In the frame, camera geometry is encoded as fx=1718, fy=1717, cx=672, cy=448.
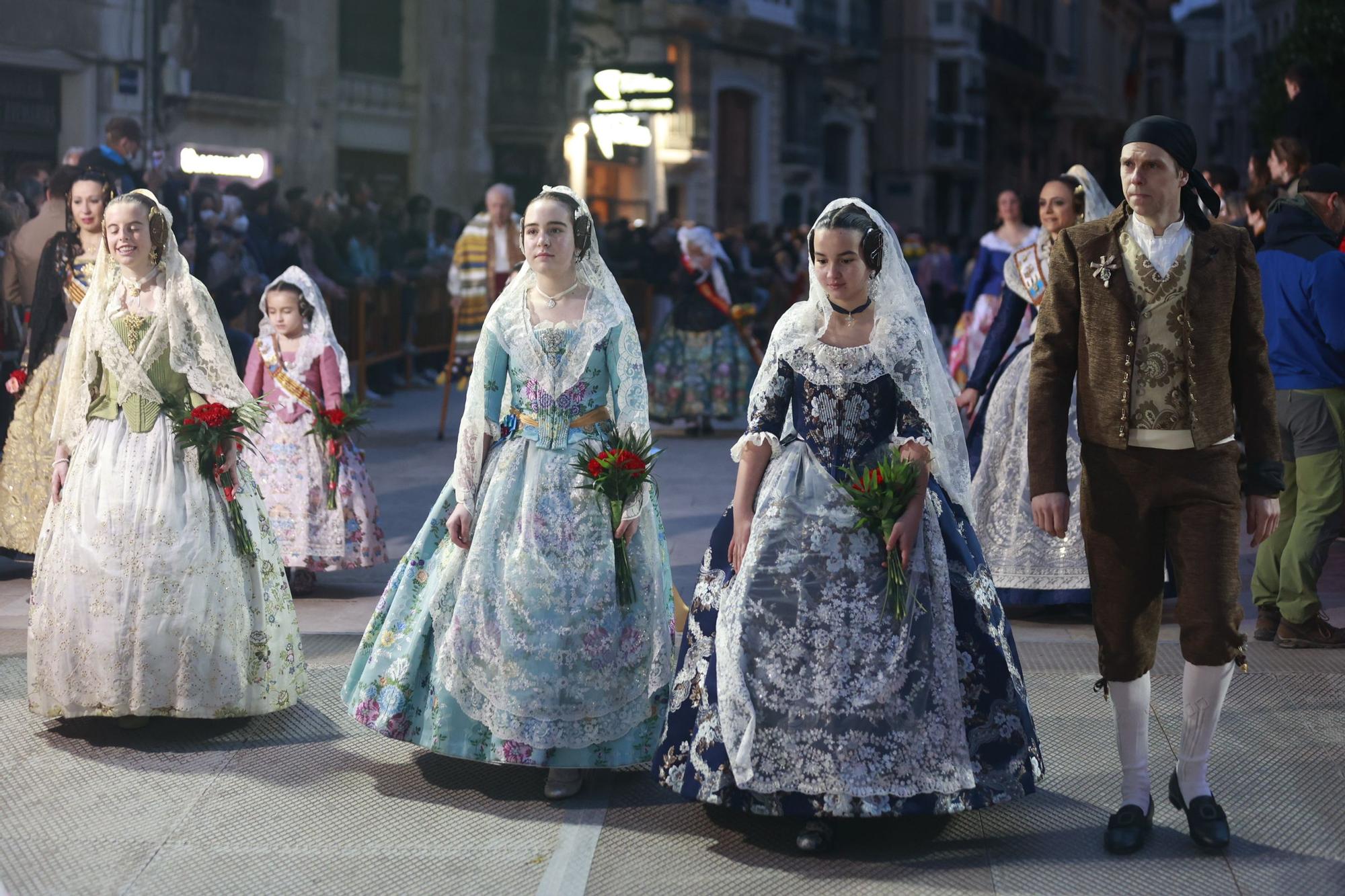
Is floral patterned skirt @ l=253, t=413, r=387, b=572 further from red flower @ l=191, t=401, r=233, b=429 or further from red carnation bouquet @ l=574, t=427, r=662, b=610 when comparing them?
red carnation bouquet @ l=574, t=427, r=662, b=610

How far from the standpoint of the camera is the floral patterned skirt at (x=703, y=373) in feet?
45.0

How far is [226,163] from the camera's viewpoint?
1908 centimetres

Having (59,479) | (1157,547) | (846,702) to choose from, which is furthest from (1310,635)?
(59,479)

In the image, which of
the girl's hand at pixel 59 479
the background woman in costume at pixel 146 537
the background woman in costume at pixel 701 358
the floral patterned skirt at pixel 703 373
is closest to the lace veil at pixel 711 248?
the background woman in costume at pixel 701 358

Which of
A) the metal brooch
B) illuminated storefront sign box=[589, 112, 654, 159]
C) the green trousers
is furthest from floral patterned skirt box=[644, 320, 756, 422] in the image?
illuminated storefront sign box=[589, 112, 654, 159]

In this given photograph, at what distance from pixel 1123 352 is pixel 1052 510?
0.44 m

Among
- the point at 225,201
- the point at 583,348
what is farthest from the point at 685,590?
the point at 225,201

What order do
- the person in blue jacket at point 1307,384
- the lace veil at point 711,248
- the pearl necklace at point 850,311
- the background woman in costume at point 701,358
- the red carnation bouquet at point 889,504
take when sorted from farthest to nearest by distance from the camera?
1. the background woman in costume at point 701,358
2. the lace veil at point 711,248
3. the person in blue jacket at point 1307,384
4. the pearl necklace at point 850,311
5. the red carnation bouquet at point 889,504

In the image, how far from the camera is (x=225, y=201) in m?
13.7

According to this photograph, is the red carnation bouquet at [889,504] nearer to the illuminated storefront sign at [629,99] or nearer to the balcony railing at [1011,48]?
the illuminated storefront sign at [629,99]

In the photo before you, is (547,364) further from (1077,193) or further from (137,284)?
(1077,193)

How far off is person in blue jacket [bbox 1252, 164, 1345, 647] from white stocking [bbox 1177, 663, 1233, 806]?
2.31 meters

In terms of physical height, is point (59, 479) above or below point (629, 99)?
below

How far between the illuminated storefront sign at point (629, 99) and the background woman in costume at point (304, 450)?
16.4 metres
